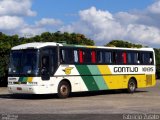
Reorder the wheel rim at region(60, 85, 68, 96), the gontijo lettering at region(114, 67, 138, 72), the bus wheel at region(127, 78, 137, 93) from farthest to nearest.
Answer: the bus wheel at region(127, 78, 137, 93) → the gontijo lettering at region(114, 67, 138, 72) → the wheel rim at region(60, 85, 68, 96)

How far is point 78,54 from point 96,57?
61.6 inches

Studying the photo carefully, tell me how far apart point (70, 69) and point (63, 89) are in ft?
3.71

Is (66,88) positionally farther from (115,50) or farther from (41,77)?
(115,50)

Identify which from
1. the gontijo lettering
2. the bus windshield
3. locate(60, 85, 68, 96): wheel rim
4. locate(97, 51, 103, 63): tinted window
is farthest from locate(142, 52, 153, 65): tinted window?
the bus windshield

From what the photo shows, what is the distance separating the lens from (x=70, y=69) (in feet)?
81.5

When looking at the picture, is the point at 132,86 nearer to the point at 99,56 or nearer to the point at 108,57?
the point at 108,57

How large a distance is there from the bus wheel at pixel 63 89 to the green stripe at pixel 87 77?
120 cm

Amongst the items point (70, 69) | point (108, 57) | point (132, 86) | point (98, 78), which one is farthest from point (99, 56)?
point (132, 86)

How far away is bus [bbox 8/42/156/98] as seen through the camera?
2345 centimetres

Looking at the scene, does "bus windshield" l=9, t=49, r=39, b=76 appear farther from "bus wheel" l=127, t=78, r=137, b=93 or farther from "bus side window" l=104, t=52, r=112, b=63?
"bus wheel" l=127, t=78, r=137, b=93

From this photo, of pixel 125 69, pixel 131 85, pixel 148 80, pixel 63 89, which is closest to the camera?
pixel 63 89

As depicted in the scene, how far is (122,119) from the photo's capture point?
571 inches

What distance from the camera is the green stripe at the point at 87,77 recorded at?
84.0 ft

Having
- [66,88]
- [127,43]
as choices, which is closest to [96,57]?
[66,88]
